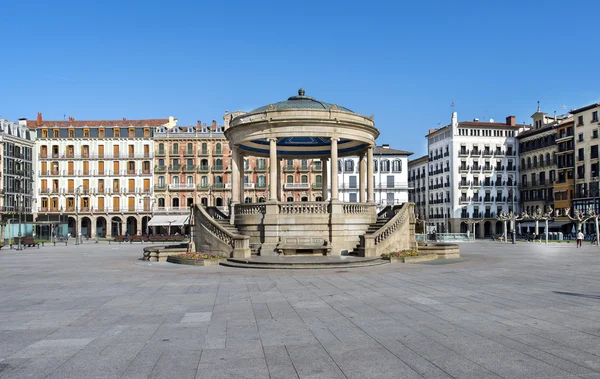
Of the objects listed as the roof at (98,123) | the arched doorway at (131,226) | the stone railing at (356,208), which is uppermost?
the roof at (98,123)

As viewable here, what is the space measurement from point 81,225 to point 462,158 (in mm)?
72372

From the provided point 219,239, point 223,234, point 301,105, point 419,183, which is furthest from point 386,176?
point 219,239

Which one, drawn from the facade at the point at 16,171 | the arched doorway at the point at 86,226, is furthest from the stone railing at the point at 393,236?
the arched doorway at the point at 86,226

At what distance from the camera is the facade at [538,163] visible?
93.6 meters

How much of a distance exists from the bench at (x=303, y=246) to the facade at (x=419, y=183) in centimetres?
8548

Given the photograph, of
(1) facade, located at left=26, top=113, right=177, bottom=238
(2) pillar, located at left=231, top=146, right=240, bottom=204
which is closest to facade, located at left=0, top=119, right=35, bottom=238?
(1) facade, located at left=26, top=113, right=177, bottom=238

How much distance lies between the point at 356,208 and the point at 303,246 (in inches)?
218

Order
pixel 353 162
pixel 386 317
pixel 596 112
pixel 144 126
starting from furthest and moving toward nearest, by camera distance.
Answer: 1. pixel 353 162
2. pixel 144 126
3. pixel 596 112
4. pixel 386 317

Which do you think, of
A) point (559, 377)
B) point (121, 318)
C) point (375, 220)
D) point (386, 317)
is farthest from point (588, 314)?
point (375, 220)

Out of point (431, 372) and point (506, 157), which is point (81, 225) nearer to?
point (506, 157)

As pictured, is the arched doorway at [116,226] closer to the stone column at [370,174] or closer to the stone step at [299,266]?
the stone column at [370,174]

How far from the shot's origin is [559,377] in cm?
775

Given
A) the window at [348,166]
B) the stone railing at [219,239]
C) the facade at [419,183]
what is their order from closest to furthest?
the stone railing at [219,239]
the window at [348,166]
the facade at [419,183]

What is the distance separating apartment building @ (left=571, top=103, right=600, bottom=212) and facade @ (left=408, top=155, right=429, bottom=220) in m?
33.3
